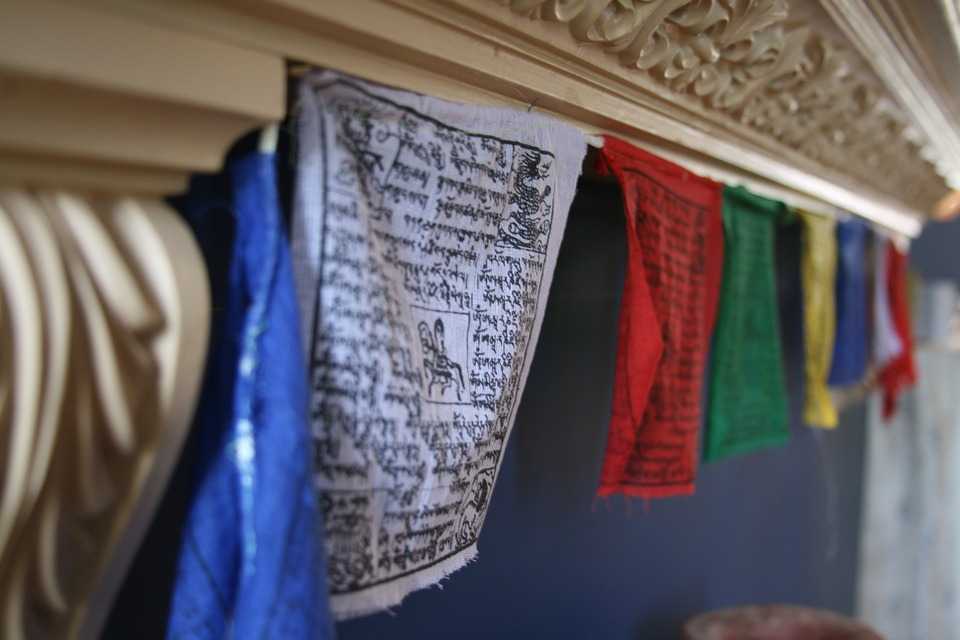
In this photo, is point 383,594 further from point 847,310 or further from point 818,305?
point 847,310

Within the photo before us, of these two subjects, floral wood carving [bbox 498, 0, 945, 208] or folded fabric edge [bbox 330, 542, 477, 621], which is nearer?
folded fabric edge [bbox 330, 542, 477, 621]

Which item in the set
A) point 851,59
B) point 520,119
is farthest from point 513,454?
point 851,59

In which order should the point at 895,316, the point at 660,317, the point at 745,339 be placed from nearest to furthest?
1. the point at 660,317
2. the point at 745,339
3. the point at 895,316

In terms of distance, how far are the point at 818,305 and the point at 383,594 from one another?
1.01 meters

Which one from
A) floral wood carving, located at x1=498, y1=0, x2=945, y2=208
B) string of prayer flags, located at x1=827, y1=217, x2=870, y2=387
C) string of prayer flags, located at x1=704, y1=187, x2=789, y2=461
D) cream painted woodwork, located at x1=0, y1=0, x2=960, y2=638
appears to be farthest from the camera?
string of prayer flags, located at x1=827, y1=217, x2=870, y2=387

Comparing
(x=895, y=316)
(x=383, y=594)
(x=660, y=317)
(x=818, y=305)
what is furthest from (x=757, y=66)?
(x=895, y=316)

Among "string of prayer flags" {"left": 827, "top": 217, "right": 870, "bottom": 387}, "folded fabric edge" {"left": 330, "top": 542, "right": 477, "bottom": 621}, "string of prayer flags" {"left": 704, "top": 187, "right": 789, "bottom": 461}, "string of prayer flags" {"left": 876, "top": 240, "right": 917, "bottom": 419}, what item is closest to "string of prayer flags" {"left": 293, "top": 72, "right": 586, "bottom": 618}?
"folded fabric edge" {"left": 330, "top": 542, "right": 477, "bottom": 621}

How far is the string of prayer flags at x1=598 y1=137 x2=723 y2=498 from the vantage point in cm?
76

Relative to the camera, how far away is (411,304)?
523mm

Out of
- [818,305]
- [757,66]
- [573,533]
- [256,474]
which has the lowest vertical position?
[573,533]

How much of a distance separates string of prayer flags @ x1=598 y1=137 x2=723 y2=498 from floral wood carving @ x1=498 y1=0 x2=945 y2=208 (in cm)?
10

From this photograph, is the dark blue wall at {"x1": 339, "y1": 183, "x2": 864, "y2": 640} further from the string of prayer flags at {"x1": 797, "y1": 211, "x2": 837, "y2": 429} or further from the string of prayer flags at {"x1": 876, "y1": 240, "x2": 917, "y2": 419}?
the string of prayer flags at {"x1": 876, "y1": 240, "x2": 917, "y2": 419}

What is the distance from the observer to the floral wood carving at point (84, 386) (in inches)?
14.2

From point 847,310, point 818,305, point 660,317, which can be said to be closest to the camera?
point 660,317
